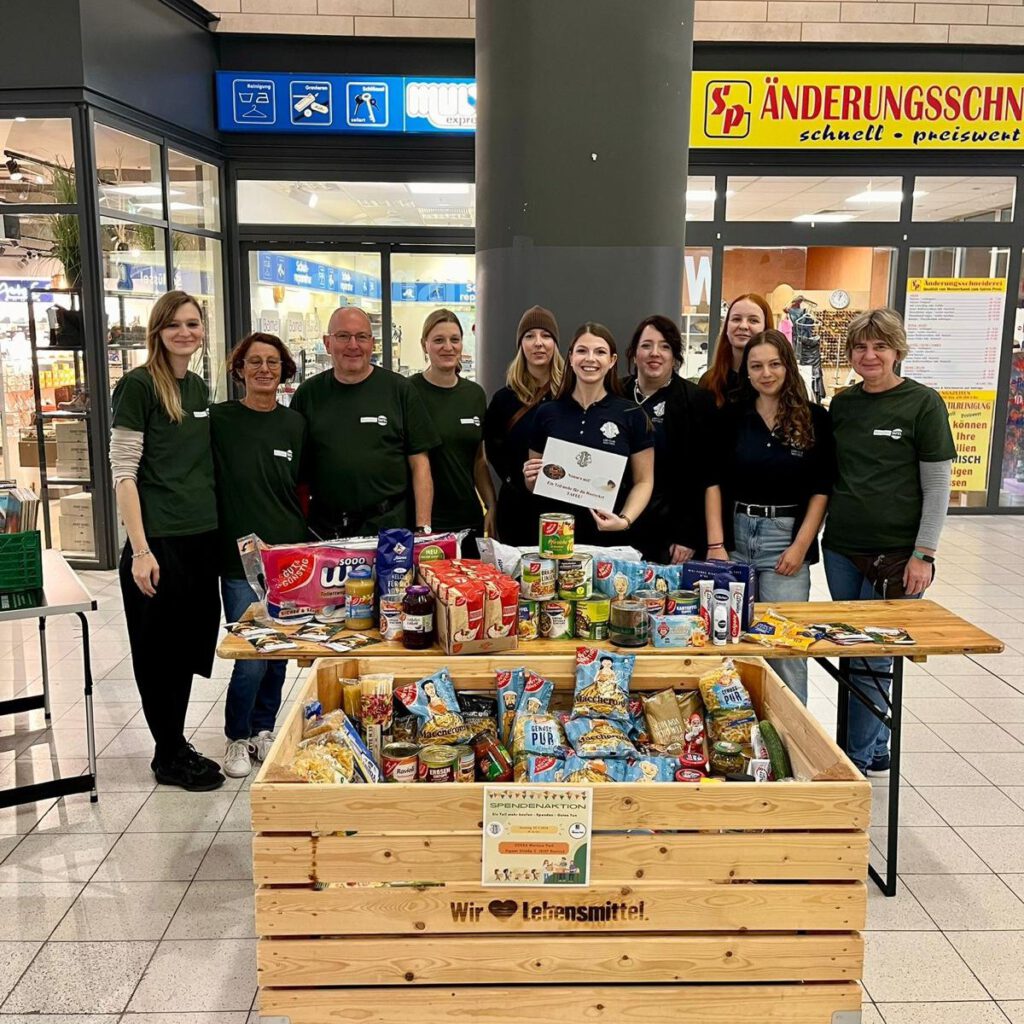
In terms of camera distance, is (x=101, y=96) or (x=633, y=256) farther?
(x=101, y=96)

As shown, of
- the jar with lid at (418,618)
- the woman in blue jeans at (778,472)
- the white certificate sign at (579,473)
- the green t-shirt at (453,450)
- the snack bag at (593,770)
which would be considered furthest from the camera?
the green t-shirt at (453,450)

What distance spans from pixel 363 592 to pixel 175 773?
1.35m

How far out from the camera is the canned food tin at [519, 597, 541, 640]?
2562 mm

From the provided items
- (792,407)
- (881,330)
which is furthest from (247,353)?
(881,330)

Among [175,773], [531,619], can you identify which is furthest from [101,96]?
[531,619]

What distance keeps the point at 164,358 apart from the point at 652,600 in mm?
1824

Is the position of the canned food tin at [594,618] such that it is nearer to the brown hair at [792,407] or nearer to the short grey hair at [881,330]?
the brown hair at [792,407]

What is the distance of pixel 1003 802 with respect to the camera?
133 inches

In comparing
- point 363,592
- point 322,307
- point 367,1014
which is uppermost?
point 322,307

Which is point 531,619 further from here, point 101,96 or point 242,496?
point 101,96

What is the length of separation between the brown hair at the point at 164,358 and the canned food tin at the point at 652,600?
166cm

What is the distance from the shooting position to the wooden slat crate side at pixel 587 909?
5.88 feet

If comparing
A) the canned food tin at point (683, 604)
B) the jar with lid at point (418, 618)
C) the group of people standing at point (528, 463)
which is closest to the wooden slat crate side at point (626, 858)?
the jar with lid at point (418, 618)

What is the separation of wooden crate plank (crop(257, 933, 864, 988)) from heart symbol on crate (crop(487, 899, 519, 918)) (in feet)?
0.16
